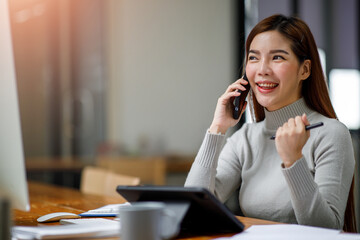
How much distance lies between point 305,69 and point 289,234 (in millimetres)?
732

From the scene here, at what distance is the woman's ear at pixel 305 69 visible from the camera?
1.60m

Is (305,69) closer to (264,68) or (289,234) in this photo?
(264,68)

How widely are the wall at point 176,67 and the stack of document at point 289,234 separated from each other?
3.64m

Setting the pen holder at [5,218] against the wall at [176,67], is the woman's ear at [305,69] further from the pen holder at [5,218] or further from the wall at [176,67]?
the wall at [176,67]

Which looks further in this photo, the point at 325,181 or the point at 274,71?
the point at 274,71

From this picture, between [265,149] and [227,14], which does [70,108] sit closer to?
[227,14]

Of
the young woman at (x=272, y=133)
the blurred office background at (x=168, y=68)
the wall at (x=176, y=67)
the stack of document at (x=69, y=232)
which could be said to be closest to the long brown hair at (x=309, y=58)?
the young woman at (x=272, y=133)

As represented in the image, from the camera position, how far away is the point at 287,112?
5.37 feet

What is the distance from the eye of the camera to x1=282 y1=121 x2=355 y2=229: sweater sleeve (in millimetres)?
1285

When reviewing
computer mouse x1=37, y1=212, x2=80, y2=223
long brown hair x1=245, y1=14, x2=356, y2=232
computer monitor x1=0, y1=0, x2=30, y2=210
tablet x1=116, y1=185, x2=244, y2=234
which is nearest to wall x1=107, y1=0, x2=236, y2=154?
long brown hair x1=245, y1=14, x2=356, y2=232

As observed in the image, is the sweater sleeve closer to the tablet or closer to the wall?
the tablet

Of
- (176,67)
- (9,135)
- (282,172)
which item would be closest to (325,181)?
(282,172)

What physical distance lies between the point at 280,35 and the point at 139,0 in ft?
11.2

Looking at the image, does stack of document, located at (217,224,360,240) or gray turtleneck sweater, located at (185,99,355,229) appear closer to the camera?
stack of document, located at (217,224,360,240)
